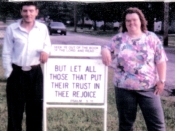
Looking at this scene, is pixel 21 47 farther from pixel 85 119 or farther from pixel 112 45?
pixel 85 119

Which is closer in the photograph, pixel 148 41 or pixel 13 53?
pixel 148 41

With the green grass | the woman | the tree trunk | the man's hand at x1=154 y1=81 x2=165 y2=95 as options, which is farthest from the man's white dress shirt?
the tree trunk

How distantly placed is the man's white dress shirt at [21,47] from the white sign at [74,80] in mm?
150

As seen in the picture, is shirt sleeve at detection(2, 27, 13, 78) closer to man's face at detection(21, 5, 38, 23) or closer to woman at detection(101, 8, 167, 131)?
man's face at detection(21, 5, 38, 23)

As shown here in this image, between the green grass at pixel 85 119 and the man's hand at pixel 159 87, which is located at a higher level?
the man's hand at pixel 159 87

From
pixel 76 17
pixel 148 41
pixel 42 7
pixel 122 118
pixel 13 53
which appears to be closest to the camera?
pixel 148 41

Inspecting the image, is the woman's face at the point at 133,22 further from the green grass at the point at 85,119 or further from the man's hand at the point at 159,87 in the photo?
the green grass at the point at 85,119

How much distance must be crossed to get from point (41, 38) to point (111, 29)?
5.75ft

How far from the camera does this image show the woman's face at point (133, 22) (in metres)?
2.84

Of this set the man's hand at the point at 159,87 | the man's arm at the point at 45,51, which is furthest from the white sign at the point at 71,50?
the man's hand at the point at 159,87

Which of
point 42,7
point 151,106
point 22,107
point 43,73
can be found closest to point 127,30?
point 151,106

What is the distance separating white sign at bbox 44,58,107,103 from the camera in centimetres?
331

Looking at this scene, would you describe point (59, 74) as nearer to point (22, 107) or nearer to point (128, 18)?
point (22, 107)

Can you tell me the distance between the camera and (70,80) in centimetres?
332
